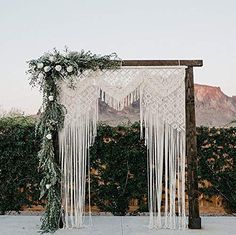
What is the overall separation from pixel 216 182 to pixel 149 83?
7.20 ft

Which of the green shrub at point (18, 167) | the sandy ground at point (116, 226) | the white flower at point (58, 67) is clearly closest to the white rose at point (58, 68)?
the white flower at point (58, 67)

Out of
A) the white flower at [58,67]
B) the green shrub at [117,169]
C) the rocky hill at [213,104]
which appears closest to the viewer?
the white flower at [58,67]

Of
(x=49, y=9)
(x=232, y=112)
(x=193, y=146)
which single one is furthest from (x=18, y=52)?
(x=232, y=112)

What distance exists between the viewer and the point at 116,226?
534 cm

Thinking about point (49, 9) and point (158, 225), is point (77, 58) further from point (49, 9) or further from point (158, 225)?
point (49, 9)

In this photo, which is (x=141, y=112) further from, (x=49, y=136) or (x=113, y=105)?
(x=49, y=136)

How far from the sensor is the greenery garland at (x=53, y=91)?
195 inches

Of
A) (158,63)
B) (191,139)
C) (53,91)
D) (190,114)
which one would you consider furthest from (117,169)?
(158,63)

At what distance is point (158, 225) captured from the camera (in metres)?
5.14

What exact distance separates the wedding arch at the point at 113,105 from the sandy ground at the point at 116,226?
21 centimetres

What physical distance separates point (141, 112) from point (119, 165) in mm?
1489

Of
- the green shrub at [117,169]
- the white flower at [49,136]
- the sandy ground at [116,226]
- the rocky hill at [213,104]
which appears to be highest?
the rocky hill at [213,104]

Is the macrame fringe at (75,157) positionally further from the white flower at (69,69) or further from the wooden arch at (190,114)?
the white flower at (69,69)

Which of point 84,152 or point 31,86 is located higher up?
point 31,86
